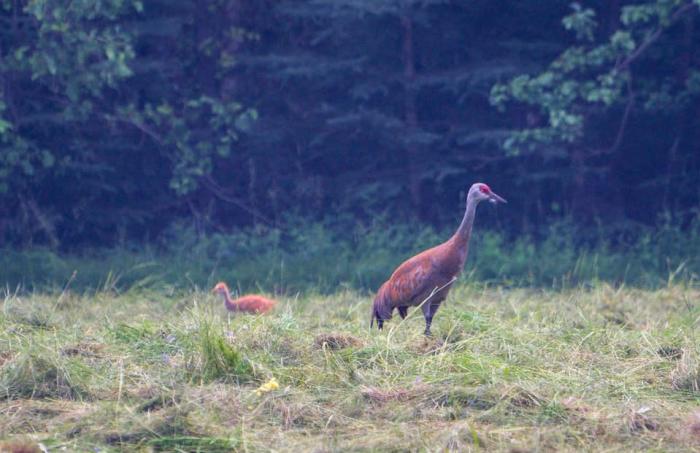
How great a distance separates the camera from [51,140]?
1366 cm

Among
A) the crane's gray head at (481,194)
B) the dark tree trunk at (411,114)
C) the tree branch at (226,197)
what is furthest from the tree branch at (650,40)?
the crane's gray head at (481,194)

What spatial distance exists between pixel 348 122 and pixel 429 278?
7.41 meters

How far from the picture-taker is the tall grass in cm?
1087

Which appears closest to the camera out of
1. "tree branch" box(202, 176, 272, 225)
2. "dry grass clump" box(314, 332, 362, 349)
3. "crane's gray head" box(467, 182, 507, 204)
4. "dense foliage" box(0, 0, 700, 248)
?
"dry grass clump" box(314, 332, 362, 349)

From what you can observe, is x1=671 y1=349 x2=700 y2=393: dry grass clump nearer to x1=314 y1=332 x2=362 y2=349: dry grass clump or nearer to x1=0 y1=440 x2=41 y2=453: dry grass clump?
x1=314 y1=332 x2=362 y2=349: dry grass clump

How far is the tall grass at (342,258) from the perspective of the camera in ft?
35.7

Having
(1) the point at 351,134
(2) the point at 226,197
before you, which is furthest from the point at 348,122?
(2) the point at 226,197

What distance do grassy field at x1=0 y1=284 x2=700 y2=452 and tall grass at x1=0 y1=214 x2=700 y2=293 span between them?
3.48 meters

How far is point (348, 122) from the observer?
1410 centimetres

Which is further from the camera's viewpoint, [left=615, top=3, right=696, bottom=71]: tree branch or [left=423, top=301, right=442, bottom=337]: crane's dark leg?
[left=615, top=3, right=696, bottom=71]: tree branch

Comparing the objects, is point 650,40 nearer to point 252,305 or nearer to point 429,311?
point 252,305

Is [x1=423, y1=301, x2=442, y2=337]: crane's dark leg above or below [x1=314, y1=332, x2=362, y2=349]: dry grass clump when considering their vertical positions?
below

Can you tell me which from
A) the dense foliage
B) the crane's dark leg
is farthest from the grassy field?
the dense foliage

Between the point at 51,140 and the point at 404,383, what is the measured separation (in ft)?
31.1
